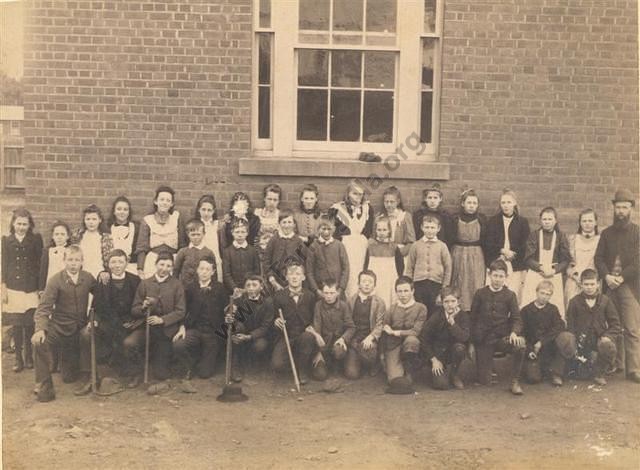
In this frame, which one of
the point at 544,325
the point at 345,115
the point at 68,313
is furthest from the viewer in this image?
the point at 345,115

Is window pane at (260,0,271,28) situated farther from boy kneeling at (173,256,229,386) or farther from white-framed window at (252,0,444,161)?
boy kneeling at (173,256,229,386)

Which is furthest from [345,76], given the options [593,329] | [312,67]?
[593,329]

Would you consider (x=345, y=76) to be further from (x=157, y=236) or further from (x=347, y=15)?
(x=157, y=236)

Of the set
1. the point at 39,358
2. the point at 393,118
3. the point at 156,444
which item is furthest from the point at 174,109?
the point at 156,444

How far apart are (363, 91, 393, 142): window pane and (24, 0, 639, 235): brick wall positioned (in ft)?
1.68

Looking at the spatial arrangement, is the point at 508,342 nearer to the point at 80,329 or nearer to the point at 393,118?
the point at 393,118

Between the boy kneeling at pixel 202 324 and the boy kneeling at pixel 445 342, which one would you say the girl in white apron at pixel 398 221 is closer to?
the boy kneeling at pixel 445 342

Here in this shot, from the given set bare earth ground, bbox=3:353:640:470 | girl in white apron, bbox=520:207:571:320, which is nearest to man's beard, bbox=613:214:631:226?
girl in white apron, bbox=520:207:571:320

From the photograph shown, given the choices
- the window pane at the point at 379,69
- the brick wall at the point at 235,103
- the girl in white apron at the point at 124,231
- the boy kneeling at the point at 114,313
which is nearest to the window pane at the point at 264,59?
the brick wall at the point at 235,103

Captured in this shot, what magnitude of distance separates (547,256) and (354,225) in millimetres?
1866

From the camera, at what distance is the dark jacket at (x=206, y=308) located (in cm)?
624

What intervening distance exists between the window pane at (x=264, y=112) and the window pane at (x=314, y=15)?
70cm

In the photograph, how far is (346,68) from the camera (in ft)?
21.6

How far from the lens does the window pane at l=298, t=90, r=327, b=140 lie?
6.63 meters
